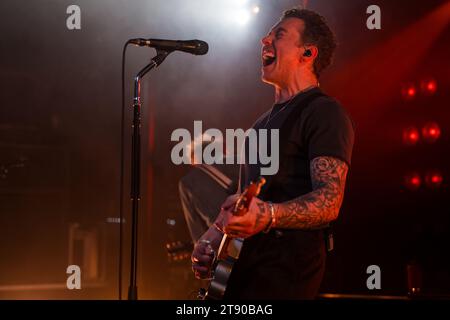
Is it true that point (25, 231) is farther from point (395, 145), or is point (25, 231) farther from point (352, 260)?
point (395, 145)

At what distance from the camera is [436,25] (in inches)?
172

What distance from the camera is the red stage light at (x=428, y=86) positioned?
4281 mm

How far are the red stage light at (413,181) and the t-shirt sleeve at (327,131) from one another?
259 centimetres

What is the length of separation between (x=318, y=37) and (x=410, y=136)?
233 cm

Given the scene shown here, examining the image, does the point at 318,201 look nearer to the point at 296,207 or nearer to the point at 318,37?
the point at 296,207

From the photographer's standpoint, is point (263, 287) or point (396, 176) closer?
point (263, 287)

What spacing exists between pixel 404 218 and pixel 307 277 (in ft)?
8.77

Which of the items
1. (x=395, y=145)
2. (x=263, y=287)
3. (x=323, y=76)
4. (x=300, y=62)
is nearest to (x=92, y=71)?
(x=323, y=76)

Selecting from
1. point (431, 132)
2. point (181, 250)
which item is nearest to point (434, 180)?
point (431, 132)

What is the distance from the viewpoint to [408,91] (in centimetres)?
434

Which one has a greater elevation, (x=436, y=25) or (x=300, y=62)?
(x=436, y=25)

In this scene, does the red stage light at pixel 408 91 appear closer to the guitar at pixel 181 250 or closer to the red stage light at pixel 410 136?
the red stage light at pixel 410 136

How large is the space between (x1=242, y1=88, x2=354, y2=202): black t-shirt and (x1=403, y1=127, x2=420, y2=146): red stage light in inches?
102
